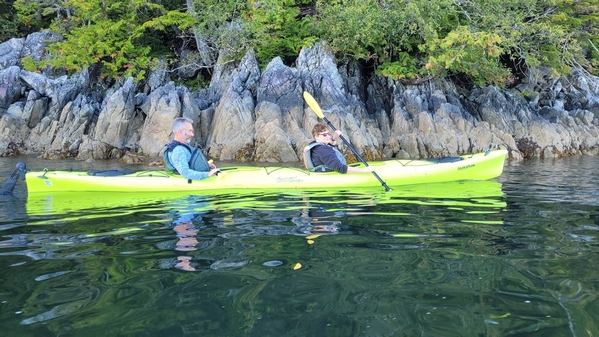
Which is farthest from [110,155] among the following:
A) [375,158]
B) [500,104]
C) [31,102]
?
[500,104]

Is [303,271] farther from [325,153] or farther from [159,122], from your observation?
[159,122]

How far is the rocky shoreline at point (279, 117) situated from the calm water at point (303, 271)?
29.8 feet

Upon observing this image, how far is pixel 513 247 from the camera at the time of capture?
3.22 meters

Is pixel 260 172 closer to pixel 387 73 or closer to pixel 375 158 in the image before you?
pixel 375 158

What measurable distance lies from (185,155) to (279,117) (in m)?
8.06

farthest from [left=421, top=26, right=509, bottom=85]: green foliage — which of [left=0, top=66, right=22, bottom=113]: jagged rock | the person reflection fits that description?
[left=0, top=66, right=22, bottom=113]: jagged rock

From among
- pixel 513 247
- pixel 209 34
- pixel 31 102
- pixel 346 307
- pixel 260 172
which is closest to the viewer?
pixel 346 307

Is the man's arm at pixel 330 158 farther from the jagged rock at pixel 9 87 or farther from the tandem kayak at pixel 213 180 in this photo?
the jagged rock at pixel 9 87

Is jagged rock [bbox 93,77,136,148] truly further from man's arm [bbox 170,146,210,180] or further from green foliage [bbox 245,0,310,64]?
man's arm [bbox 170,146,210,180]

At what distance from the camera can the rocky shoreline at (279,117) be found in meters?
14.2

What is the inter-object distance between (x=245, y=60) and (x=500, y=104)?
10.2m

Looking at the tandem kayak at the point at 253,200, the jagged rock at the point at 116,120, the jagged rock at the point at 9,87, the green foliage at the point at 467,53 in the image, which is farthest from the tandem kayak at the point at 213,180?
the jagged rock at the point at 9,87

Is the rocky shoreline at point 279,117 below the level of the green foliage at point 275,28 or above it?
below

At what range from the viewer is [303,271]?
2.69m
